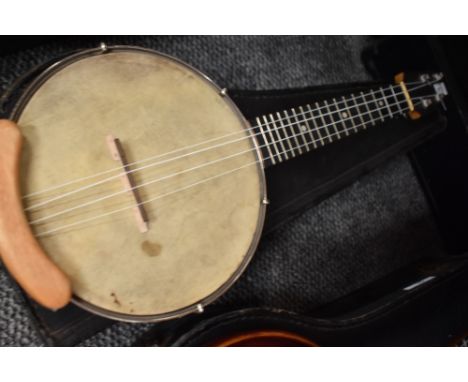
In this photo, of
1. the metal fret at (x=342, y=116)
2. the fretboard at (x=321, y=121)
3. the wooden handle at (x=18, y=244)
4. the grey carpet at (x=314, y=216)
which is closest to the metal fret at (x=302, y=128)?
the fretboard at (x=321, y=121)

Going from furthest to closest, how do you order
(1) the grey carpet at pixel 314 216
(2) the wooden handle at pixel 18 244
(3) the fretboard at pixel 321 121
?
(1) the grey carpet at pixel 314 216 → (3) the fretboard at pixel 321 121 → (2) the wooden handle at pixel 18 244

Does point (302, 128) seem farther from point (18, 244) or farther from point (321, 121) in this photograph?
point (18, 244)

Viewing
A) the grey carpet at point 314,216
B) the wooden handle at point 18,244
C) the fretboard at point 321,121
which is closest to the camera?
the wooden handle at point 18,244

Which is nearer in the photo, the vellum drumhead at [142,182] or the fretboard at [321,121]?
the vellum drumhead at [142,182]

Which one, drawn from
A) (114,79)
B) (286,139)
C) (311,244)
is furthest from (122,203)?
(311,244)

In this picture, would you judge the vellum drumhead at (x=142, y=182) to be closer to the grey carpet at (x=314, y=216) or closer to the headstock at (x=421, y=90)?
the grey carpet at (x=314, y=216)

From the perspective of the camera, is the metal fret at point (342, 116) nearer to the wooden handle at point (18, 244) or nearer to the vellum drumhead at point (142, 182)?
the vellum drumhead at point (142, 182)

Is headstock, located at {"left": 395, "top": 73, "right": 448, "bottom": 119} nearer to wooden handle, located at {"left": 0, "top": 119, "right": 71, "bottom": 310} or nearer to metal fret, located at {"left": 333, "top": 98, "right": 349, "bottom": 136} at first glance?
metal fret, located at {"left": 333, "top": 98, "right": 349, "bottom": 136}

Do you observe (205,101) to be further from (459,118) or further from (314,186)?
(459,118)
